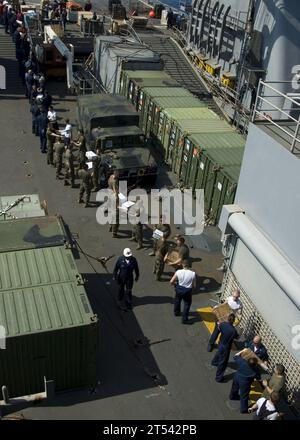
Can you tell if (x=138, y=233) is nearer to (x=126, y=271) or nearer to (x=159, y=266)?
(x=159, y=266)

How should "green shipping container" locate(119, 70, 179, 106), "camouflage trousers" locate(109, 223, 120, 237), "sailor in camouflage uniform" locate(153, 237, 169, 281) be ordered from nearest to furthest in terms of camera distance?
"sailor in camouflage uniform" locate(153, 237, 169, 281)
"camouflage trousers" locate(109, 223, 120, 237)
"green shipping container" locate(119, 70, 179, 106)

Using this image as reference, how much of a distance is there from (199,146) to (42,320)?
9290 millimetres

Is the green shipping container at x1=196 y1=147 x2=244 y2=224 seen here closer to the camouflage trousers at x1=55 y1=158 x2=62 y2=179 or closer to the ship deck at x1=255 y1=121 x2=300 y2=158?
the ship deck at x1=255 y1=121 x2=300 y2=158

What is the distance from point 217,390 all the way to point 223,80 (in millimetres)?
19288

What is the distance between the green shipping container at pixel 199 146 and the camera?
15797mm

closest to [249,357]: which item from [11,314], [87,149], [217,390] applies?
[217,390]

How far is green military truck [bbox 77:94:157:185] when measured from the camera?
1625 cm

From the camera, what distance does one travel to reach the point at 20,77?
2631 cm

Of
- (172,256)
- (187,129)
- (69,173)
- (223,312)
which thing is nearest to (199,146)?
(187,129)

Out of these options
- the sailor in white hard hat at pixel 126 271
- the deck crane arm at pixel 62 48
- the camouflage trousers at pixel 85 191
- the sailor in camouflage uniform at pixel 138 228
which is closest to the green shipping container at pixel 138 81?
the deck crane arm at pixel 62 48

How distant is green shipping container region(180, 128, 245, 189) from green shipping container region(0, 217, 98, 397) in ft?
23.6

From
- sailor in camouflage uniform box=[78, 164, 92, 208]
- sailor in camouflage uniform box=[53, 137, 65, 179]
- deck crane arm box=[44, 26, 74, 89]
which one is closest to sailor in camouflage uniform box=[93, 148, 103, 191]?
sailor in camouflage uniform box=[78, 164, 92, 208]

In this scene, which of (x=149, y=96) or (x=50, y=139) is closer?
(x=50, y=139)

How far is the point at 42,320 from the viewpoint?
27.3ft
